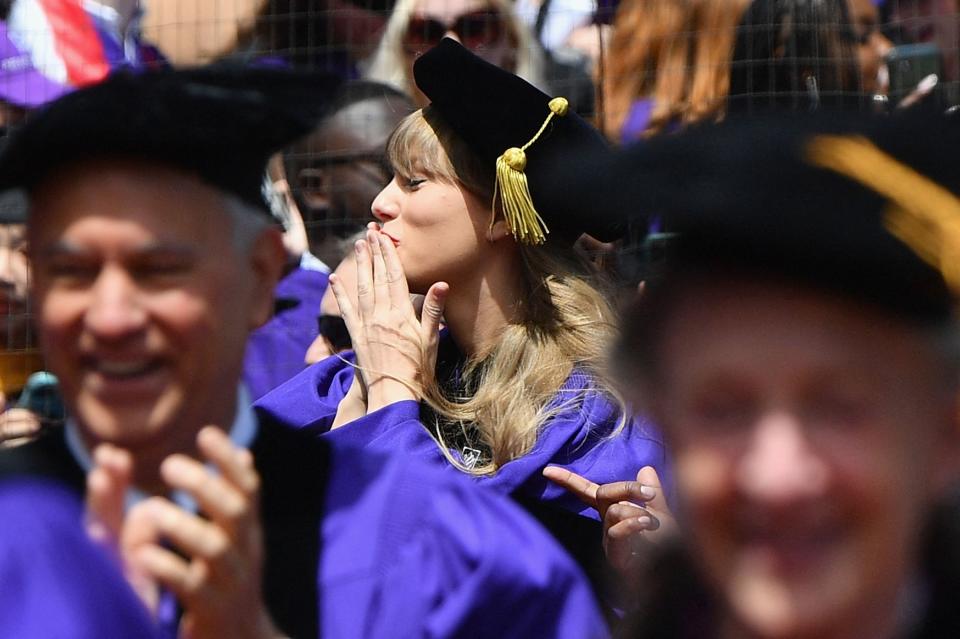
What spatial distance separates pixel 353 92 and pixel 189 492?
11.1 ft

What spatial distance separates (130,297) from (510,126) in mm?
1793

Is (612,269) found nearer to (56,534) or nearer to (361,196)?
(361,196)

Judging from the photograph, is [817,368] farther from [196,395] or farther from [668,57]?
[668,57]

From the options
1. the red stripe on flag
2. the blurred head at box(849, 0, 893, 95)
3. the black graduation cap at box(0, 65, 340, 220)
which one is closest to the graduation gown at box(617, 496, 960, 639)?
the black graduation cap at box(0, 65, 340, 220)

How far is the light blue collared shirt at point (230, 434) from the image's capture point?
1999 millimetres

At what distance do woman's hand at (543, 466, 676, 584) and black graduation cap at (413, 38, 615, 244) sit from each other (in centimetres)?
56

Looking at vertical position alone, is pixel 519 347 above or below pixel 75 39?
below

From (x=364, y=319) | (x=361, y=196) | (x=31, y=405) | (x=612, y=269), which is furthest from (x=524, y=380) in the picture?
(x=361, y=196)

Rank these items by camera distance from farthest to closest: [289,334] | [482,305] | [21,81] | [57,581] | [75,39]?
1. [75,39]
2. [21,81]
3. [289,334]
4. [482,305]
5. [57,581]

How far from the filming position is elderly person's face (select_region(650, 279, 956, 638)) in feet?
5.19

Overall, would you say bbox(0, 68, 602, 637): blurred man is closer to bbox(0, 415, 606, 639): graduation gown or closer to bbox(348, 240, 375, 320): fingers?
bbox(0, 415, 606, 639): graduation gown

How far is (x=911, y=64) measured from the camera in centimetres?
526

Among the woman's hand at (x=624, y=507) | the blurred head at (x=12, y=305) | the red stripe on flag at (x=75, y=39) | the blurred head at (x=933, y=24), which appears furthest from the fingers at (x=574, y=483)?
the blurred head at (x=933, y=24)

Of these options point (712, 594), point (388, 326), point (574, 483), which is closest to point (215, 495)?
point (712, 594)
